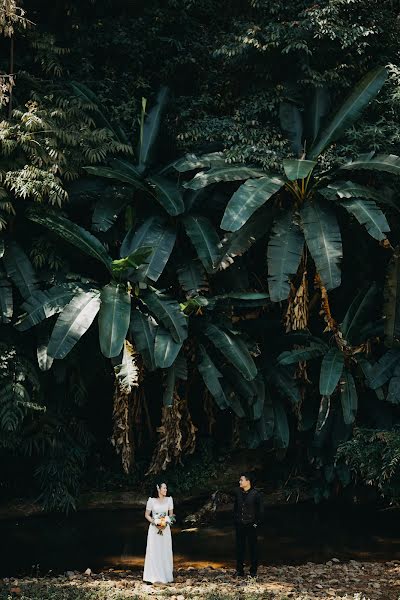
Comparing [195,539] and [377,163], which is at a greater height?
[377,163]

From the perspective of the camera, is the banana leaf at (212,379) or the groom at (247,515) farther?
the banana leaf at (212,379)

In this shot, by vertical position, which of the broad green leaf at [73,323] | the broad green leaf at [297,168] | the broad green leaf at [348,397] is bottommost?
the broad green leaf at [348,397]

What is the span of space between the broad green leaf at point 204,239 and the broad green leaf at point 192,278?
1.32ft

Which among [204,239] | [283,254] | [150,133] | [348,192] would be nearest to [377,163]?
[348,192]

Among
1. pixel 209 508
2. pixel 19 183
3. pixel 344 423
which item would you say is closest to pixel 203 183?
pixel 19 183

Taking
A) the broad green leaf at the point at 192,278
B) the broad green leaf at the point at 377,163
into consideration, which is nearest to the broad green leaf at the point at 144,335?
the broad green leaf at the point at 192,278

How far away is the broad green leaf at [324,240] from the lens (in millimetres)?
11422

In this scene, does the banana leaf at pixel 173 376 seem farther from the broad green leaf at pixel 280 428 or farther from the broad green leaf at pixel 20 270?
the broad green leaf at pixel 20 270

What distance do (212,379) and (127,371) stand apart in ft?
4.38

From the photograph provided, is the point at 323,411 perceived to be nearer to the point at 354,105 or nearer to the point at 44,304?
the point at 44,304

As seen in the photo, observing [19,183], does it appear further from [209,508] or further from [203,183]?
[209,508]

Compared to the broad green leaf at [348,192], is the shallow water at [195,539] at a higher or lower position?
lower

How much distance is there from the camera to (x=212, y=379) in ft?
39.0

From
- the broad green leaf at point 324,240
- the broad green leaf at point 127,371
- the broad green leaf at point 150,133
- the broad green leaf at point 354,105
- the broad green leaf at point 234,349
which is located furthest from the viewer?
the broad green leaf at point 150,133
